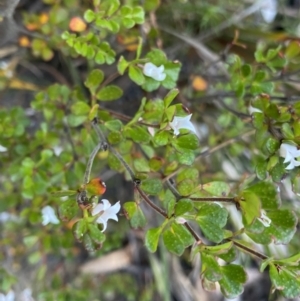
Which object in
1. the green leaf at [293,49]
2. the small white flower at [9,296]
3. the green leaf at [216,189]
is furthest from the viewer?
the small white flower at [9,296]

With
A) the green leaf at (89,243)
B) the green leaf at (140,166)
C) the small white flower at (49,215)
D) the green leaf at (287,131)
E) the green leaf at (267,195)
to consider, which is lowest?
the small white flower at (49,215)

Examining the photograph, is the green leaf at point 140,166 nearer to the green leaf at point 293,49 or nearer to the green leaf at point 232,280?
the green leaf at point 232,280

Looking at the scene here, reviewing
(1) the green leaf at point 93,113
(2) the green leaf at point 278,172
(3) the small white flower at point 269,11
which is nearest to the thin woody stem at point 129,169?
(1) the green leaf at point 93,113

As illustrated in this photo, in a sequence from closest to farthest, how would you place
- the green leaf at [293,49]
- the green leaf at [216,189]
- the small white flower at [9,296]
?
1. the green leaf at [216,189]
2. the green leaf at [293,49]
3. the small white flower at [9,296]

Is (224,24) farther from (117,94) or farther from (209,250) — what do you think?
(209,250)

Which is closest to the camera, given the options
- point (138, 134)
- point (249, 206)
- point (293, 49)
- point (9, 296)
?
point (249, 206)

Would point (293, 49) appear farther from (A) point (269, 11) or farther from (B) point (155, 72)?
(A) point (269, 11)

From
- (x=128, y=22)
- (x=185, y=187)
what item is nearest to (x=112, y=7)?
(x=128, y=22)
